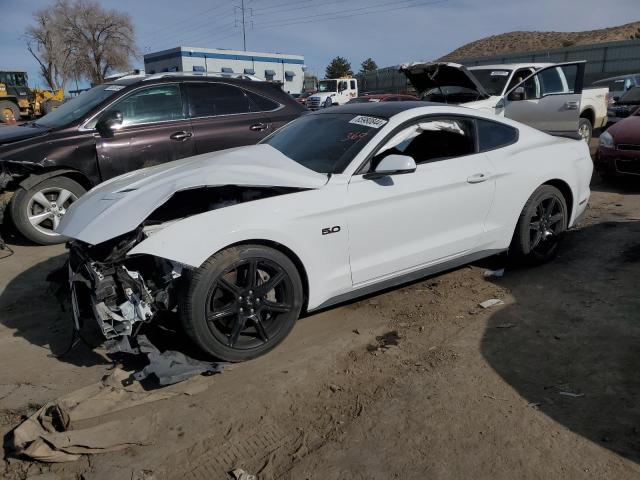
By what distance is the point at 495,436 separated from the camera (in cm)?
260

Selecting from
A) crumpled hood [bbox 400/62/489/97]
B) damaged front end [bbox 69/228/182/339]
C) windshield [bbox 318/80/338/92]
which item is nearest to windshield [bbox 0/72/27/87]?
windshield [bbox 318/80/338/92]

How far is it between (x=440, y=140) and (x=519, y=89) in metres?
5.96

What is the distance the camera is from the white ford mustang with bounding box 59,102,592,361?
3.09 metres

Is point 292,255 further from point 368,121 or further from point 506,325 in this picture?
point 506,325

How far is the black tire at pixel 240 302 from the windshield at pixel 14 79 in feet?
111

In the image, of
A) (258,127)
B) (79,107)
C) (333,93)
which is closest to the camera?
(79,107)

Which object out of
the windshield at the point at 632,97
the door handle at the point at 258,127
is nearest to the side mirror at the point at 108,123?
the door handle at the point at 258,127

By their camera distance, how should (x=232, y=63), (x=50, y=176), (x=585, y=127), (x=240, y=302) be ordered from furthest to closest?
(x=232, y=63), (x=585, y=127), (x=50, y=176), (x=240, y=302)

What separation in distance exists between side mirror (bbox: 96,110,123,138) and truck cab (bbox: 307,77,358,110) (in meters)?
22.6

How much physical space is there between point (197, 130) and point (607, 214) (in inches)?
210

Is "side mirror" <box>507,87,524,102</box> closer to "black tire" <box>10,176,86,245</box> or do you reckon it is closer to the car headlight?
the car headlight

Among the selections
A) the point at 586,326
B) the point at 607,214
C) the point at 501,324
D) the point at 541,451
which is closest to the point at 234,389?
the point at 541,451

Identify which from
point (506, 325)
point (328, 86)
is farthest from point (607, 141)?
point (328, 86)

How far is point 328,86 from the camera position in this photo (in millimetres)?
30422
